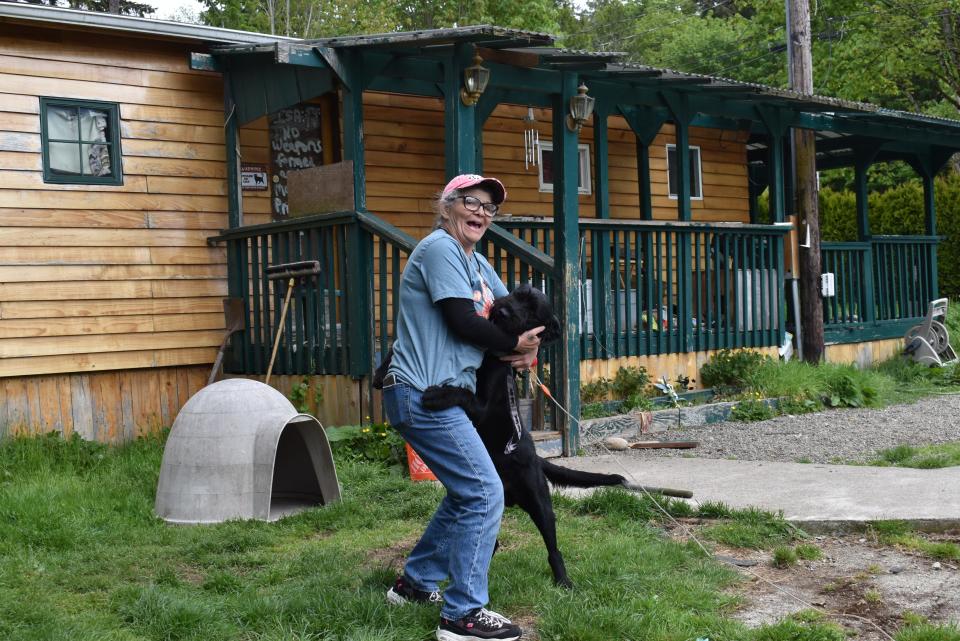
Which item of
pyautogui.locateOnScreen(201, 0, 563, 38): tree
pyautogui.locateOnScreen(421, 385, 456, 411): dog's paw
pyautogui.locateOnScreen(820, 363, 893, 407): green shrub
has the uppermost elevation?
pyautogui.locateOnScreen(201, 0, 563, 38): tree

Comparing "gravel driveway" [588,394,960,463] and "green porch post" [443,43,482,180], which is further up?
"green porch post" [443,43,482,180]

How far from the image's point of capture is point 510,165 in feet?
43.1

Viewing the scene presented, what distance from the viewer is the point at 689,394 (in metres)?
10.9

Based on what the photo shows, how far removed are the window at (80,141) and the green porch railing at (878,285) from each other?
8.71 meters

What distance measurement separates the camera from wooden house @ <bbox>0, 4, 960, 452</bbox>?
8609mm

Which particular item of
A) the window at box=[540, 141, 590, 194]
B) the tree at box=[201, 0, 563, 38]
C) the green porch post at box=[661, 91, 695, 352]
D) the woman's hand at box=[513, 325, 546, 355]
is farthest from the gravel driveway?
the tree at box=[201, 0, 563, 38]

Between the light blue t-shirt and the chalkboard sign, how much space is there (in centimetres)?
696

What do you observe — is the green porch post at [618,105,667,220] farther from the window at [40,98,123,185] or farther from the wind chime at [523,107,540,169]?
the window at [40,98,123,185]

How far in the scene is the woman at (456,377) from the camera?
402 centimetres

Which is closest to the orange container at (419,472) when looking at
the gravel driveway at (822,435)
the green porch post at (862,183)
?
the gravel driveway at (822,435)

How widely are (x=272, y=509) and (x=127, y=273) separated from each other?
146 inches

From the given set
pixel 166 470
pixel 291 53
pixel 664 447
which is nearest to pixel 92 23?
pixel 291 53

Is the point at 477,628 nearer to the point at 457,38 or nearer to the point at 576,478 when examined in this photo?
the point at 576,478

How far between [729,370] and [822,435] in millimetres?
1769
